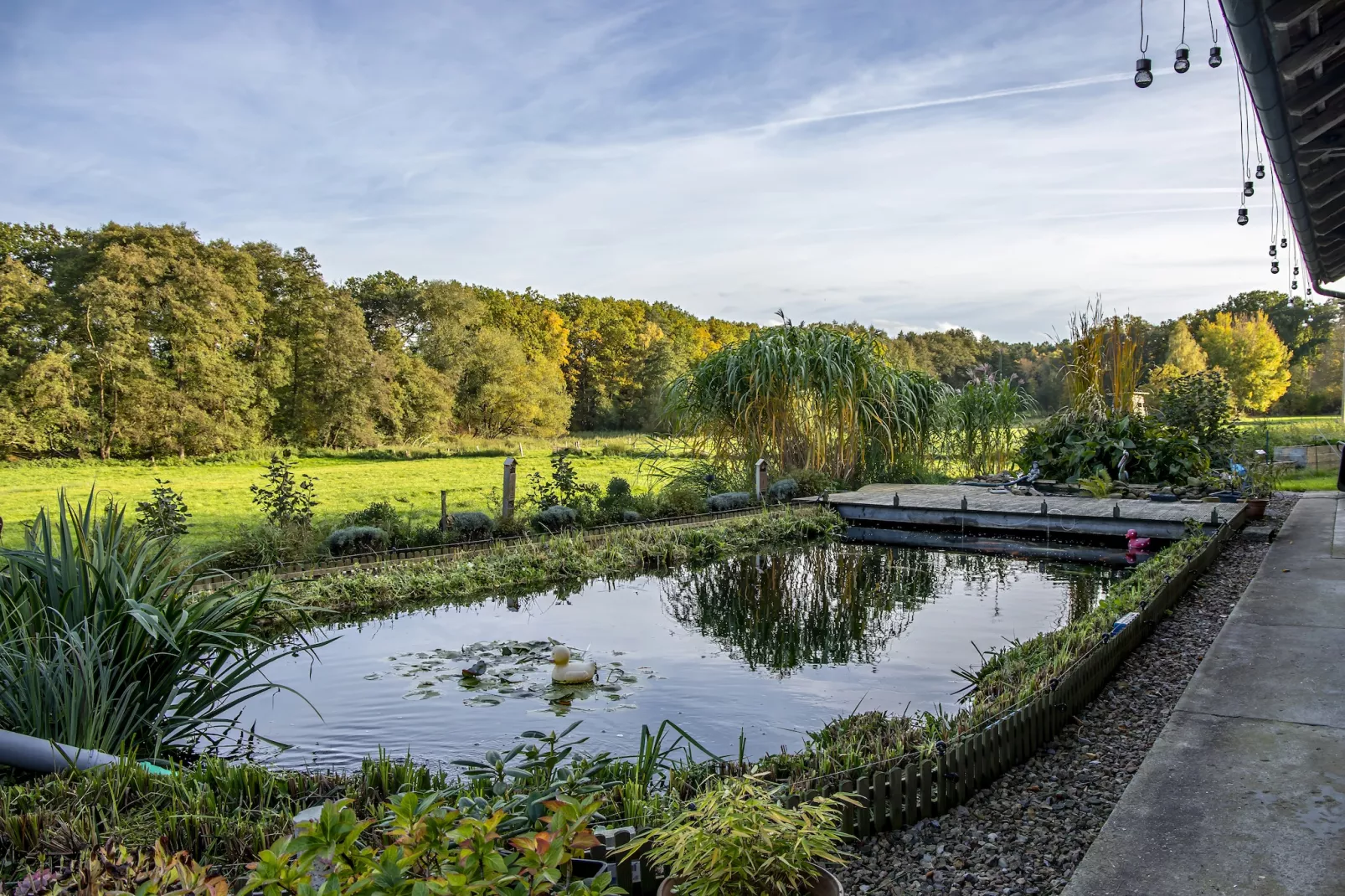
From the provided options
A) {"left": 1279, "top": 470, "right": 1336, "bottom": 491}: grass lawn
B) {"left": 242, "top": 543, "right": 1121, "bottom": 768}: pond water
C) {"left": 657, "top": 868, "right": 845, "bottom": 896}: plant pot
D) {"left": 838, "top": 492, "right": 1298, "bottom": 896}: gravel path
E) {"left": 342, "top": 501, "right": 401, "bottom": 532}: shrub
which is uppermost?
{"left": 1279, "top": 470, "right": 1336, "bottom": 491}: grass lawn

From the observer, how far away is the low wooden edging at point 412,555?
6.23 meters

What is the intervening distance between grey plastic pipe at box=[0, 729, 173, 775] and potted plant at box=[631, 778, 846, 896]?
177 cm

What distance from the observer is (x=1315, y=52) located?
172 inches

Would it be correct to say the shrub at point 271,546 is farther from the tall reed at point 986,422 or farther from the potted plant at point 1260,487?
the tall reed at point 986,422

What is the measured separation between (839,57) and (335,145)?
33.1 ft

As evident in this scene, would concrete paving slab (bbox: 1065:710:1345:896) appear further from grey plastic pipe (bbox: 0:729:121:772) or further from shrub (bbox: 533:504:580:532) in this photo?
shrub (bbox: 533:504:580:532)

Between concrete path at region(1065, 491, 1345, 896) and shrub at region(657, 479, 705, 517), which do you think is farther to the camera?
shrub at region(657, 479, 705, 517)

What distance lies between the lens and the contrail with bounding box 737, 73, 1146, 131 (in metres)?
9.94

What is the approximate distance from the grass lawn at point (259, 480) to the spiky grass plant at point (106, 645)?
4.31 metres

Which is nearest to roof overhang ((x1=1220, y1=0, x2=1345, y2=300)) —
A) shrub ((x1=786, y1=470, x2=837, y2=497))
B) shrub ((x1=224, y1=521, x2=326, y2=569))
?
shrub ((x1=786, y1=470, x2=837, y2=497))

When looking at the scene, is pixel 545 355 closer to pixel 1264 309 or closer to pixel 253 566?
pixel 253 566

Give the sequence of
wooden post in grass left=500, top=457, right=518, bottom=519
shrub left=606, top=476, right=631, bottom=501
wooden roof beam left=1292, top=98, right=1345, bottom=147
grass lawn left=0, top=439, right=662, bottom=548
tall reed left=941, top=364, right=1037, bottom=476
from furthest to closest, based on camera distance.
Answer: tall reed left=941, top=364, right=1037, bottom=476, grass lawn left=0, top=439, right=662, bottom=548, shrub left=606, top=476, right=631, bottom=501, wooden post in grass left=500, top=457, right=518, bottom=519, wooden roof beam left=1292, top=98, right=1345, bottom=147

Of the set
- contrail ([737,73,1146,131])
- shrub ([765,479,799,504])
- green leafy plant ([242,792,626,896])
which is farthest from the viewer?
shrub ([765,479,799,504])

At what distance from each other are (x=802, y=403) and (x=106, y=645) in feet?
31.2
